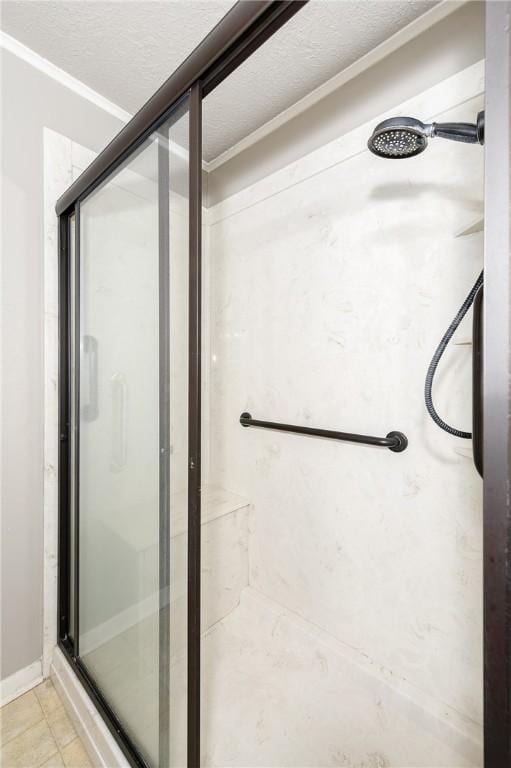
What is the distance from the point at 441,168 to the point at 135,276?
3.05 ft

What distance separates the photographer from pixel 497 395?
1.41ft

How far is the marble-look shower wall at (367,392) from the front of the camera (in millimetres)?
1048

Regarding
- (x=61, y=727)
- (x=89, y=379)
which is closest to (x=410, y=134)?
(x=89, y=379)

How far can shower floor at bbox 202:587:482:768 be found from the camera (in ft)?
3.36

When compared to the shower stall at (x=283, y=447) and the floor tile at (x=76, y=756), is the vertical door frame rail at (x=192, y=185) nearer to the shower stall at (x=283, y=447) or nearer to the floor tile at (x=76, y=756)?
the shower stall at (x=283, y=447)

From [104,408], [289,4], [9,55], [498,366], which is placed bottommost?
[104,408]

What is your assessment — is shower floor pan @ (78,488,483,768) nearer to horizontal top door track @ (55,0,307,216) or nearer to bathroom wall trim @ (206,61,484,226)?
horizontal top door track @ (55,0,307,216)

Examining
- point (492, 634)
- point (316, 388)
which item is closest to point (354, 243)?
point (316, 388)

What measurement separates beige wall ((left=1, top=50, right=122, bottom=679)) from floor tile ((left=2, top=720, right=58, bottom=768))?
0.66ft

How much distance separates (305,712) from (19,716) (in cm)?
89

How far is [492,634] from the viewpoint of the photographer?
42cm

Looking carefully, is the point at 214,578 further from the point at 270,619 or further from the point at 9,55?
the point at 9,55

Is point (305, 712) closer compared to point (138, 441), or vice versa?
point (138, 441)

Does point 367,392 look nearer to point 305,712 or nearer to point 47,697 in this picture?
point 305,712
